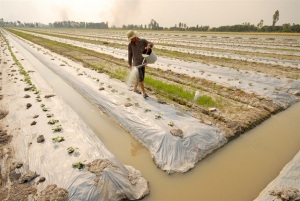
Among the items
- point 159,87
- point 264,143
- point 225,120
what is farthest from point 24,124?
point 264,143

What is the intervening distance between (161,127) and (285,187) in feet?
7.93

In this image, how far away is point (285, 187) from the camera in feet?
10.7

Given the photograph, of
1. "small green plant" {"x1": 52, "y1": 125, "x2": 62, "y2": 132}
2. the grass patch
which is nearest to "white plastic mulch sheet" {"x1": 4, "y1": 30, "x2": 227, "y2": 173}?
the grass patch

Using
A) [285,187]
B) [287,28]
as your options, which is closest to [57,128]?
[285,187]

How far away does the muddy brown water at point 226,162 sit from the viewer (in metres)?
3.53

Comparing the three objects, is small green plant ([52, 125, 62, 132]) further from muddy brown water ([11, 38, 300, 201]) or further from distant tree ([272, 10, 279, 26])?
distant tree ([272, 10, 279, 26])

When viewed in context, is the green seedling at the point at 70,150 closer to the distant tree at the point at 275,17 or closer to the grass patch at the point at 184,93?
the grass patch at the point at 184,93

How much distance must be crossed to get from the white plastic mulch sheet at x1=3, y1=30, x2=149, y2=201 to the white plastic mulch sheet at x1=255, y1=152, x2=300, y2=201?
1765 mm

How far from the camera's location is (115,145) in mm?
4859

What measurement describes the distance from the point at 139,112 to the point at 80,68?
661 cm

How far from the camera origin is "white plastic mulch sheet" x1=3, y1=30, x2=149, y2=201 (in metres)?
3.22

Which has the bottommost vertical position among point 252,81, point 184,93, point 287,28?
point 184,93

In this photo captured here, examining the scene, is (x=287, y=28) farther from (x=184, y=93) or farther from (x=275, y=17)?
(x=184, y=93)

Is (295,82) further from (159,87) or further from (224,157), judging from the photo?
(224,157)
